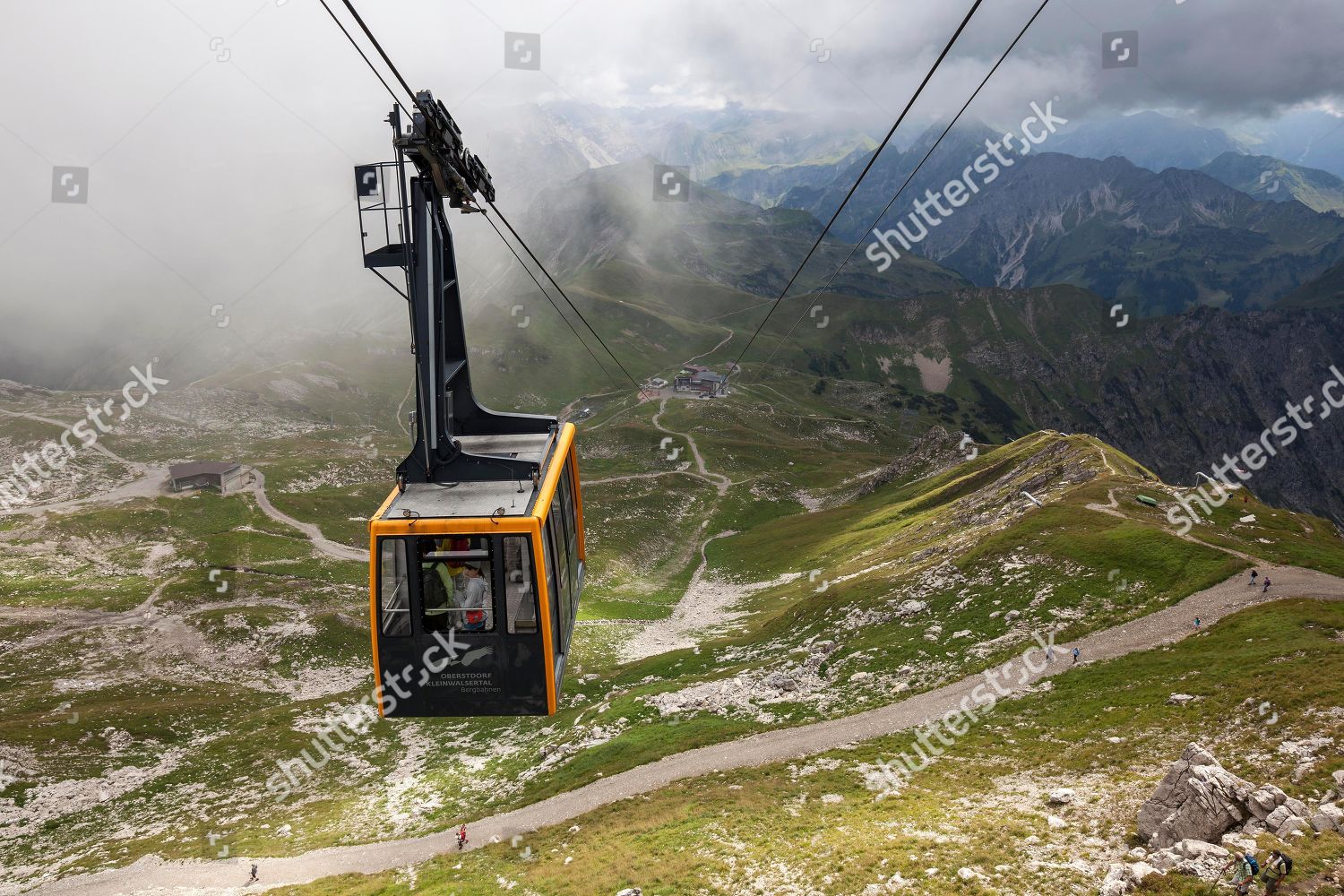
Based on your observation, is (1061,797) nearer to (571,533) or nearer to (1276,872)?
(1276,872)

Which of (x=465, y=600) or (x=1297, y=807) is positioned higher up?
(x=465, y=600)

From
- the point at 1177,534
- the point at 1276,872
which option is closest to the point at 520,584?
the point at 1276,872

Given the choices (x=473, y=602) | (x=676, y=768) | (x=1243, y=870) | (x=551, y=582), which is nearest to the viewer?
(x=1243, y=870)

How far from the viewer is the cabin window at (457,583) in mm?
16688

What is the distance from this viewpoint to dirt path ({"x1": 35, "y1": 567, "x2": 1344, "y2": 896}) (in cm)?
3431

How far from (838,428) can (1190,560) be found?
13636 centimetres

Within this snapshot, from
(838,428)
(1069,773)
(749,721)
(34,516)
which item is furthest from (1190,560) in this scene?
(838,428)

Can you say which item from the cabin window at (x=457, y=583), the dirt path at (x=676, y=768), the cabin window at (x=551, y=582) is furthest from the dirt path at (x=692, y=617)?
the cabin window at (x=457, y=583)

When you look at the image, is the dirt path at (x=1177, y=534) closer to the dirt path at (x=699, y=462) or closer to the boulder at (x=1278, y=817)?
the boulder at (x=1278, y=817)

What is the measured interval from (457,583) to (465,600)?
50cm


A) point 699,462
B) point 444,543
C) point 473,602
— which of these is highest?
point 444,543

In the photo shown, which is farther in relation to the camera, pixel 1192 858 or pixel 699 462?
pixel 699 462

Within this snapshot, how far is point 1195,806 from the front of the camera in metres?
19.2

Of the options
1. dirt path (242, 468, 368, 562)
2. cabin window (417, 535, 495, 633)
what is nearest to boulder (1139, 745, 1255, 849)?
cabin window (417, 535, 495, 633)
